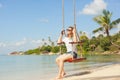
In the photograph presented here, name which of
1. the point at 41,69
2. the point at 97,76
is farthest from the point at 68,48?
the point at 41,69

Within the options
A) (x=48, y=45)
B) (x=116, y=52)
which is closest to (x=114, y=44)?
(x=116, y=52)

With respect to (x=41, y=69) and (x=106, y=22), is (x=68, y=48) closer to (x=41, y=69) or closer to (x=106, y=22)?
(x=41, y=69)

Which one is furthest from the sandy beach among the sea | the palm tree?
the palm tree

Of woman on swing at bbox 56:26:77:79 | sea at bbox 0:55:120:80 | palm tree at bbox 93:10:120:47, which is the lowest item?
sea at bbox 0:55:120:80

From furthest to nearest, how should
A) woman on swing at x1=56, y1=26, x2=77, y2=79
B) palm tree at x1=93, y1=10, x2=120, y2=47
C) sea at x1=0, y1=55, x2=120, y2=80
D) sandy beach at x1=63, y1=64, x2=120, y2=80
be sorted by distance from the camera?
palm tree at x1=93, y1=10, x2=120, y2=47, sea at x1=0, y1=55, x2=120, y2=80, woman on swing at x1=56, y1=26, x2=77, y2=79, sandy beach at x1=63, y1=64, x2=120, y2=80

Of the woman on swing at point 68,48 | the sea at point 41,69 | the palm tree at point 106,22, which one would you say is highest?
the palm tree at point 106,22

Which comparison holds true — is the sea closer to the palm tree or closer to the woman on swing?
the woman on swing

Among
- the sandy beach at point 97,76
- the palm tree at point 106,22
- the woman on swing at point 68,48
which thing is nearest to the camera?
the sandy beach at point 97,76

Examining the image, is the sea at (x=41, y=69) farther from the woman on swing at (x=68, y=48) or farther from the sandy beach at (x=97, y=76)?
the woman on swing at (x=68, y=48)

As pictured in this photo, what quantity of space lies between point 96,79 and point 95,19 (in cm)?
5405

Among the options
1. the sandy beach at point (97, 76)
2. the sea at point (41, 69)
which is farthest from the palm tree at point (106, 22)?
the sandy beach at point (97, 76)

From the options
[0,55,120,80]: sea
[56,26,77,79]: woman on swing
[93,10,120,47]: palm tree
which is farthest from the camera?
[93,10,120,47]: palm tree

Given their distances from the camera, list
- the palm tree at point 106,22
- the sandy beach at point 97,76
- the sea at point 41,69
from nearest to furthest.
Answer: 1. the sandy beach at point 97,76
2. the sea at point 41,69
3. the palm tree at point 106,22

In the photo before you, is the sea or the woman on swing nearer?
the woman on swing
